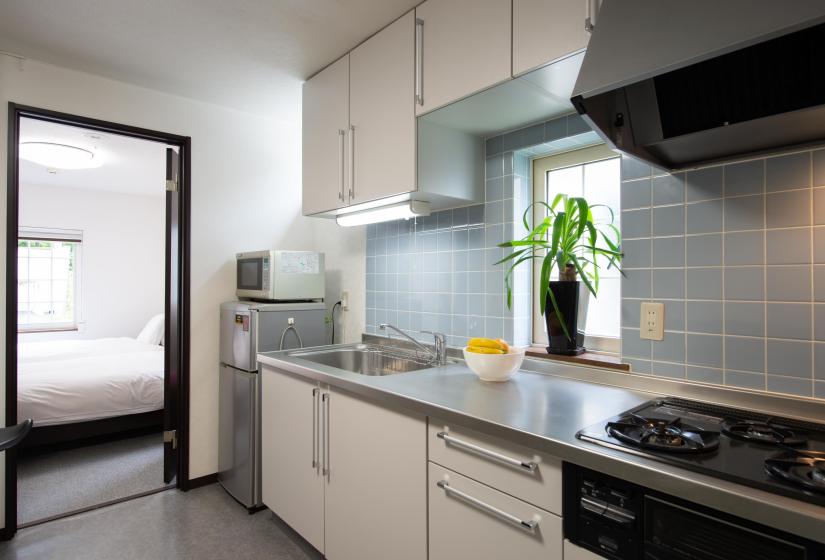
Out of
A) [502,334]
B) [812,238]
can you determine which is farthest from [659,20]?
[502,334]

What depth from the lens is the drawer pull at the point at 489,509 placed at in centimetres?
110

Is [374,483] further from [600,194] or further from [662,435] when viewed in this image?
[600,194]

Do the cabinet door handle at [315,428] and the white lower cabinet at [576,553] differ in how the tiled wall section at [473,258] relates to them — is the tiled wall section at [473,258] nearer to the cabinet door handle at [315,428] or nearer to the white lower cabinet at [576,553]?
the cabinet door handle at [315,428]

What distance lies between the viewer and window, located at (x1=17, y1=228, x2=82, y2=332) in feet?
17.7

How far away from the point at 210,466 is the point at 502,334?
2068 millimetres

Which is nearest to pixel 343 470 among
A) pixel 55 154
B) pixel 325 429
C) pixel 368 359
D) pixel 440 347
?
pixel 325 429

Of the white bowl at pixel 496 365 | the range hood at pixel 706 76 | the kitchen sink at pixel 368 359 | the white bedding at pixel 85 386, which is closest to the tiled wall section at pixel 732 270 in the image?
the range hood at pixel 706 76

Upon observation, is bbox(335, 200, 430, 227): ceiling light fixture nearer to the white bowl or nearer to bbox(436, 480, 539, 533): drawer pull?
the white bowl

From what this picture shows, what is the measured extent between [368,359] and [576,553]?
1621mm

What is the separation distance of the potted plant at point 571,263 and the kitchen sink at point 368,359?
0.71 meters

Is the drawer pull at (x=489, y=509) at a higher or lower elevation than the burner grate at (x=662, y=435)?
lower

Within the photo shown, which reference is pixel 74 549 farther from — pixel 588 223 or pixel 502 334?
pixel 588 223

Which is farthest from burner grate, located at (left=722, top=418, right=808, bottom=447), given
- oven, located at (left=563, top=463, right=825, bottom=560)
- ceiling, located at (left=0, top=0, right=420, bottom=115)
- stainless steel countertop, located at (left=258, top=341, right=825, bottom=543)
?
ceiling, located at (left=0, top=0, right=420, bottom=115)

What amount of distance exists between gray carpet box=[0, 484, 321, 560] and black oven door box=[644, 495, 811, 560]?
1.62 m
